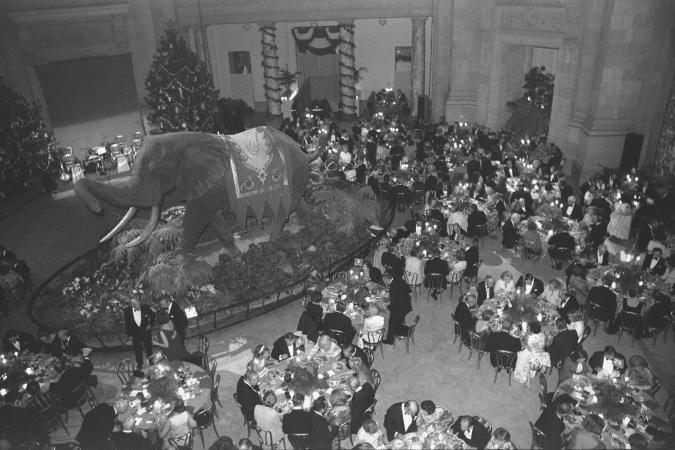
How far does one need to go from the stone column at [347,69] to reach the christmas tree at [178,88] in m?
7.82

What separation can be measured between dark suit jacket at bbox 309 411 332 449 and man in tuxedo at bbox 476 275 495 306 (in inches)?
160

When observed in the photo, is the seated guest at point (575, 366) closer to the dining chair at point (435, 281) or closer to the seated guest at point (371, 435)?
the seated guest at point (371, 435)

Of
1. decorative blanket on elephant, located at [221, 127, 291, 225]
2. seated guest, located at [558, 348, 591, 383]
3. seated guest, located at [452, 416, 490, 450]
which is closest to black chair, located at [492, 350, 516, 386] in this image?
seated guest, located at [558, 348, 591, 383]

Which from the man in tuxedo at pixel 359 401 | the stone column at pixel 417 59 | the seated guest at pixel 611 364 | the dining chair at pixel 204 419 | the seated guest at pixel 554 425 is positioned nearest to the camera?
the seated guest at pixel 554 425

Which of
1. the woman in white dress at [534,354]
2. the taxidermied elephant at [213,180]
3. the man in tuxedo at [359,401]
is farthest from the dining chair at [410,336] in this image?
the taxidermied elephant at [213,180]

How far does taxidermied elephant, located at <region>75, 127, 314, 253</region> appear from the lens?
10.3 metres

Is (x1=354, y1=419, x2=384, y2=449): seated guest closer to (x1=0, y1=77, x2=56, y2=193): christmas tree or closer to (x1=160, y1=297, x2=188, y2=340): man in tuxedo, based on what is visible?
(x1=160, y1=297, x2=188, y2=340): man in tuxedo

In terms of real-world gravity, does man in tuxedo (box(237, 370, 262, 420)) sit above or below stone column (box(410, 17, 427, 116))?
below

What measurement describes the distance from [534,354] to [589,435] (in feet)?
7.04

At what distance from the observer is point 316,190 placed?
14383 millimetres

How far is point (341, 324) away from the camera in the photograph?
8.93m

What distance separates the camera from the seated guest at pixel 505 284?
31.5ft

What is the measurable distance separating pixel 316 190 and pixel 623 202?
23.9 feet

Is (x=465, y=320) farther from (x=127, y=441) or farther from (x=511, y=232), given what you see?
(x=127, y=441)
